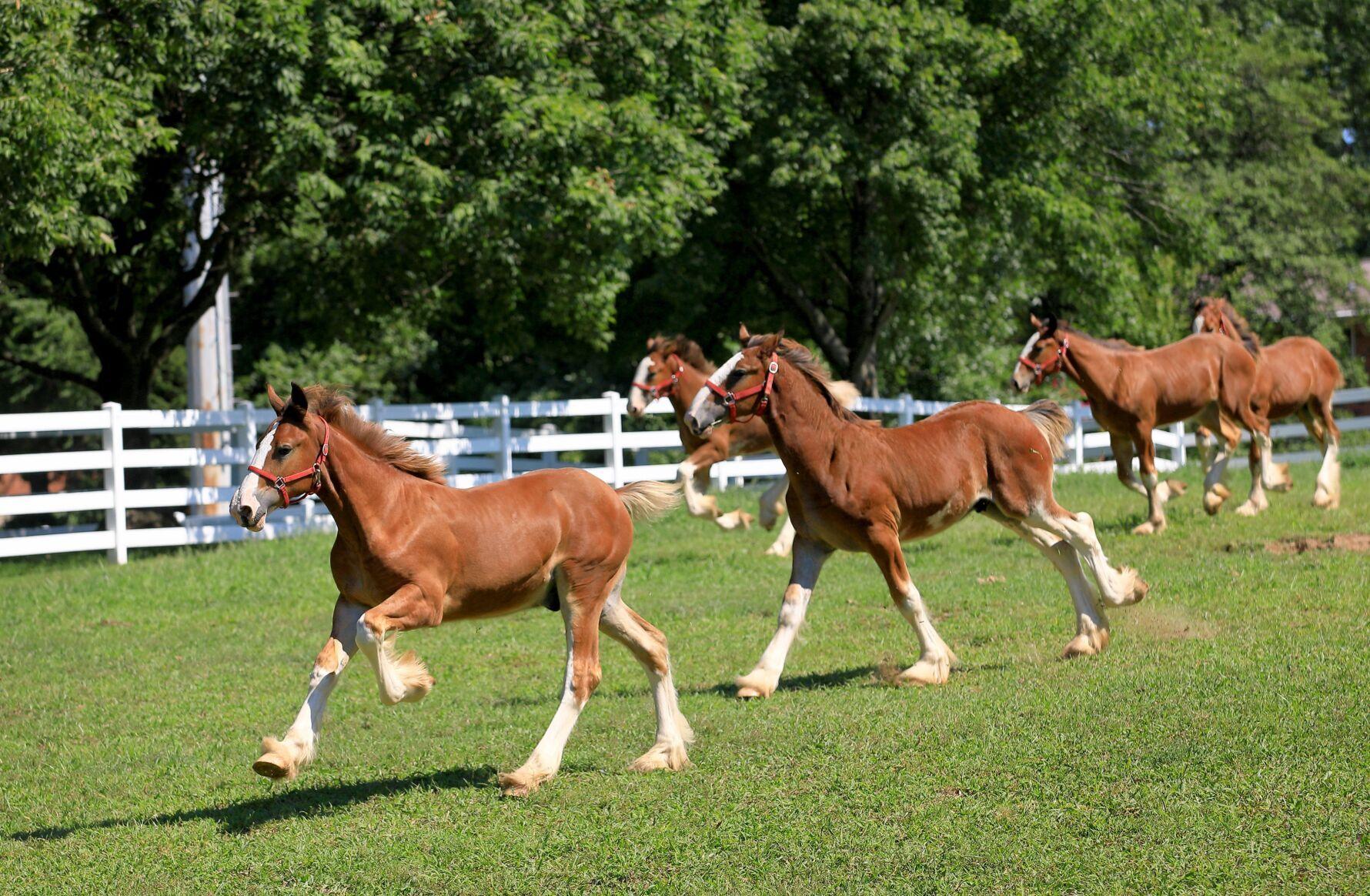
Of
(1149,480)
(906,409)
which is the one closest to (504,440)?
(906,409)

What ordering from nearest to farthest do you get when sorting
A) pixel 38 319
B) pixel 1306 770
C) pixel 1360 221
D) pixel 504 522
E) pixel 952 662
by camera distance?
pixel 1306 770
pixel 504 522
pixel 952 662
pixel 38 319
pixel 1360 221

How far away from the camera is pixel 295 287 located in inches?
868

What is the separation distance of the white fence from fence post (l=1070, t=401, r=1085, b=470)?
35mm

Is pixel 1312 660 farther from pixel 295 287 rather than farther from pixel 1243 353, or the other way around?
pixel 295 287

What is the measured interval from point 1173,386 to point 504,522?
32.8 ft

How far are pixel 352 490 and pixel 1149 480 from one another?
32.9 feet

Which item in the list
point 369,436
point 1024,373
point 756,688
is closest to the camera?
point 369,436

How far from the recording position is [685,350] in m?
15.6

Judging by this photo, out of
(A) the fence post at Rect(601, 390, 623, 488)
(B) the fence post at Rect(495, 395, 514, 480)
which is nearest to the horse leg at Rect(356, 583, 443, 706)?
(B) the fence post at Rect(495, 395, 514, 480)

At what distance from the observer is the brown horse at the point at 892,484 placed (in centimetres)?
888

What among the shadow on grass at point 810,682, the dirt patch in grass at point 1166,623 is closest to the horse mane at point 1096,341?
the dirt patch in grass at point 1166,623

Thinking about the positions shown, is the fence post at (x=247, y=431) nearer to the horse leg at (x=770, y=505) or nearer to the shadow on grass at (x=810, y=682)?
the horse leg at (x=770, y=505)

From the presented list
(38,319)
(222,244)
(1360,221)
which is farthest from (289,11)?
→ (1360,221)

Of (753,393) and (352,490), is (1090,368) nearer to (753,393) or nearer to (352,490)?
(753,393)
